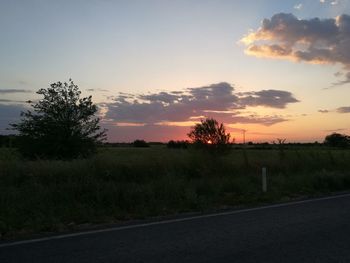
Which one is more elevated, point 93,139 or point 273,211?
point 93,139

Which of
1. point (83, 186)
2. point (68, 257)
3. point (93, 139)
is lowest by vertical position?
point (68, 257)

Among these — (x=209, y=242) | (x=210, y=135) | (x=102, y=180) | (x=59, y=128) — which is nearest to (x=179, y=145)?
(x=210, y=135)

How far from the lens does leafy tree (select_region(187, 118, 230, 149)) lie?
128 feet

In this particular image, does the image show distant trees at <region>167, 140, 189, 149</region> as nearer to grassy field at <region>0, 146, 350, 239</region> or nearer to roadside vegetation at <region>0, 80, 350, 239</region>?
roadside vegetation at <region>0, 80, 350, 239</region>

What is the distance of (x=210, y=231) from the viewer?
26.5 ft

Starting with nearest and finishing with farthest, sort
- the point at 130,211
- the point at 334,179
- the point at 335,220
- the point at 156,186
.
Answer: the point at 335,220 → the point at 130,211 → the point at 156,186 → the point at 334,179

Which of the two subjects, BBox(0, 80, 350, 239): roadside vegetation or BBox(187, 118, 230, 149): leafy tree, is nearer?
BBox(0, 80, 350, 239): roadside vegetation

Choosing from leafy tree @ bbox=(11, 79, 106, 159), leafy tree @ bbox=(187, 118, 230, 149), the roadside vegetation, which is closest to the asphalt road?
the roadside vegetation

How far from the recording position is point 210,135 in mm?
40375

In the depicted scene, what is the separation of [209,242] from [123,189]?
4.78 metres

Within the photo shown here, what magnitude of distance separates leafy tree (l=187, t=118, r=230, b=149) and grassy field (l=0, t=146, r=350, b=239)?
58.6 feet

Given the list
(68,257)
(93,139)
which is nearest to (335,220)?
(68,257)

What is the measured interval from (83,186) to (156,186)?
2276 millimetres

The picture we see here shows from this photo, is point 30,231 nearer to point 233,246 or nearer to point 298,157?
point 233,246
